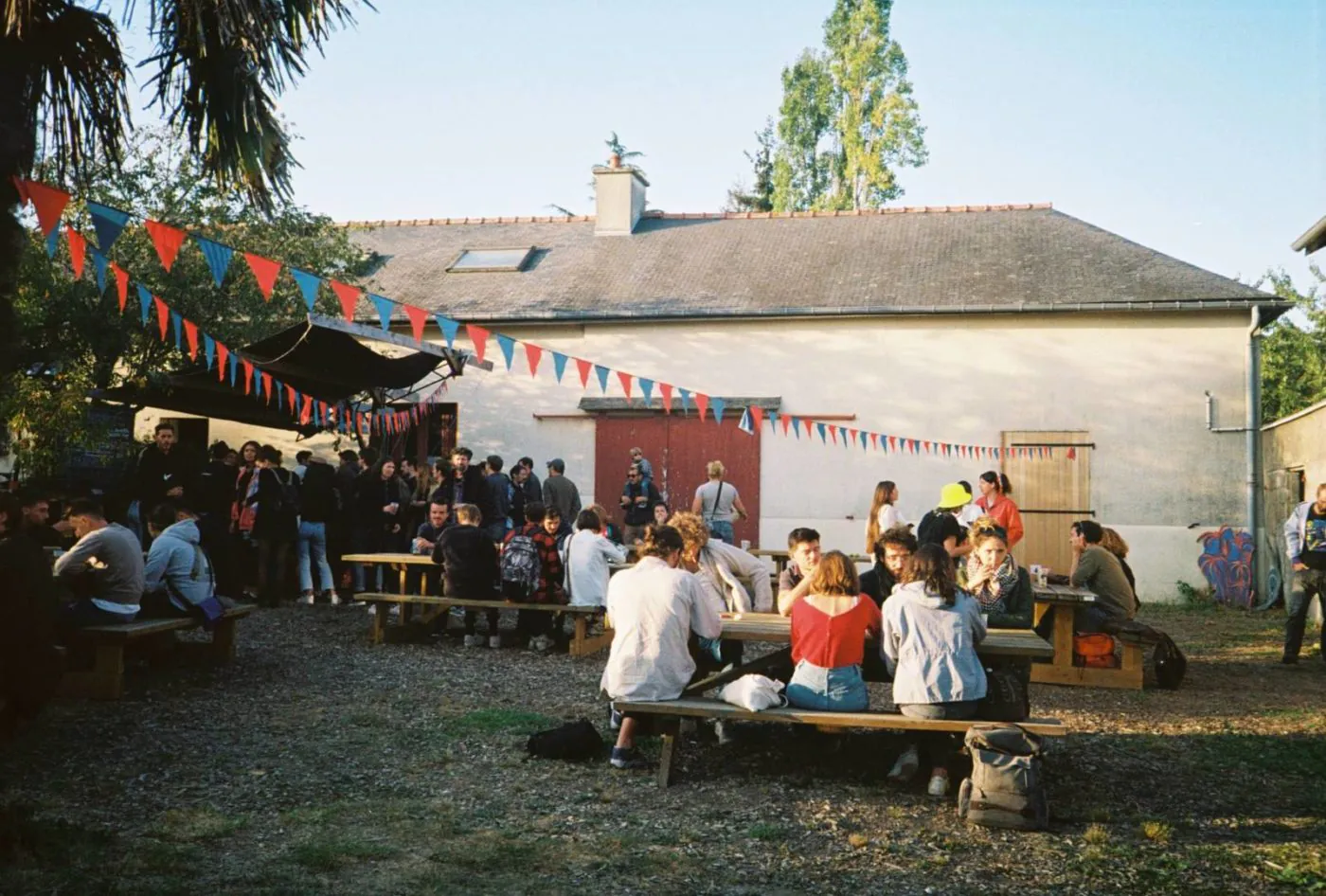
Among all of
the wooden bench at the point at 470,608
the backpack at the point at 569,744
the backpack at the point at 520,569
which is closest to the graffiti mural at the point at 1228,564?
the wooden bench at the point at 470,608

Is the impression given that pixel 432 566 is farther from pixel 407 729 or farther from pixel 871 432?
pixel 871 432

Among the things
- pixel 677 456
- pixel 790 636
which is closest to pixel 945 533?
pixel 790 636

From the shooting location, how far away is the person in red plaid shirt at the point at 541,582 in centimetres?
914

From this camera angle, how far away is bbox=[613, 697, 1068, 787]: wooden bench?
4.91m

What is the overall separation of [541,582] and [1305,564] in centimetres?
599

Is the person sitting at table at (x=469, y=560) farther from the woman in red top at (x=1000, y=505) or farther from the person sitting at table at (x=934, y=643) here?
the person sitting at table at (x=934, y=643)

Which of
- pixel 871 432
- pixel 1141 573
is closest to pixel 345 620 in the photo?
pixel 871 432

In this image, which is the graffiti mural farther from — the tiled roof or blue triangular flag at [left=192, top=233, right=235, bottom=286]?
blue triangular flag at [left=192, top=233, right=235, bottom=286]

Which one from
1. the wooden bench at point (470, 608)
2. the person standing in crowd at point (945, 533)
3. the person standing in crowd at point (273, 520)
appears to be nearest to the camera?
the person standing in crowd at point (945, 533)

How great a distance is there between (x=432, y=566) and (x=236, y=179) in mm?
4021

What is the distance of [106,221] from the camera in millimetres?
5840

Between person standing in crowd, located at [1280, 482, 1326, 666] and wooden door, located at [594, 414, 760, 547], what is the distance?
7246 mm

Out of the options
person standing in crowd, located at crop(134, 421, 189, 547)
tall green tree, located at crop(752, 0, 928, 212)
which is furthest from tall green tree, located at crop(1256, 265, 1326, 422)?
person standing in crowd, located at crop(134, 421, 189, 547)

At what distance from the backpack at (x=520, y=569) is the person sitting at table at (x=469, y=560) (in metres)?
0.11
